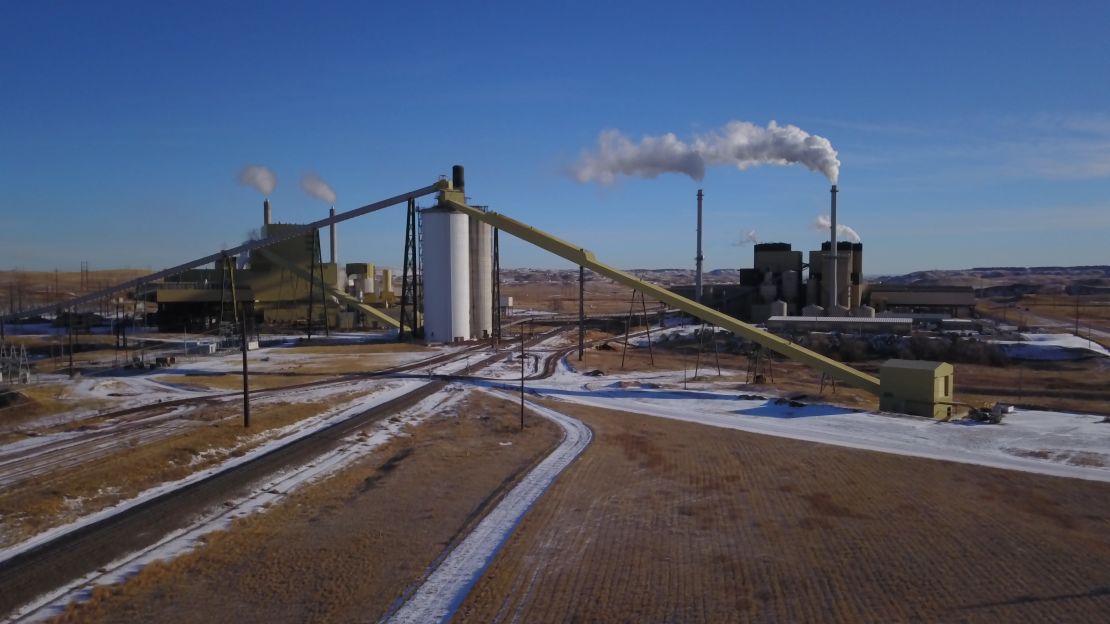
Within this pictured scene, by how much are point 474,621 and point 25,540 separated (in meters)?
11.5

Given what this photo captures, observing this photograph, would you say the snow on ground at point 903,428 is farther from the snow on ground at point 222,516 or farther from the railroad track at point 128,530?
the railroad track at point 128,530

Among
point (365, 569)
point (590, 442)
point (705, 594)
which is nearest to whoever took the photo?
point (705, 594)

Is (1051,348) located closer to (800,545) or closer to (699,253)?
(699,253)

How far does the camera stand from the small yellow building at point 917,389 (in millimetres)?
34250

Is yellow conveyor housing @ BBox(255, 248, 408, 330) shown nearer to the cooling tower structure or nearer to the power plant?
the power plant

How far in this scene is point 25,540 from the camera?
16.9 m

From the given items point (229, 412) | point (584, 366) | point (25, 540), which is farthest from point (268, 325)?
point (25, 540)

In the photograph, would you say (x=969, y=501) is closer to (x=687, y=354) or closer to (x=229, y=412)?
(x=229, y=412)

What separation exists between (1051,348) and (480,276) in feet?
163

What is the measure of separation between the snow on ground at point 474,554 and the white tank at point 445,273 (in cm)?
3607

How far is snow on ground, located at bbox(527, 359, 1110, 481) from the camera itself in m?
26.7

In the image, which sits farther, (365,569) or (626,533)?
(626,533)

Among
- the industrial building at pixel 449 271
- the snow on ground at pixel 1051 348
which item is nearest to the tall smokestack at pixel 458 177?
the industrial building at pixel 449 271

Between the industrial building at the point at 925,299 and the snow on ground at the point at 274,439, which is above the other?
the industrial building at the point at 925,299
